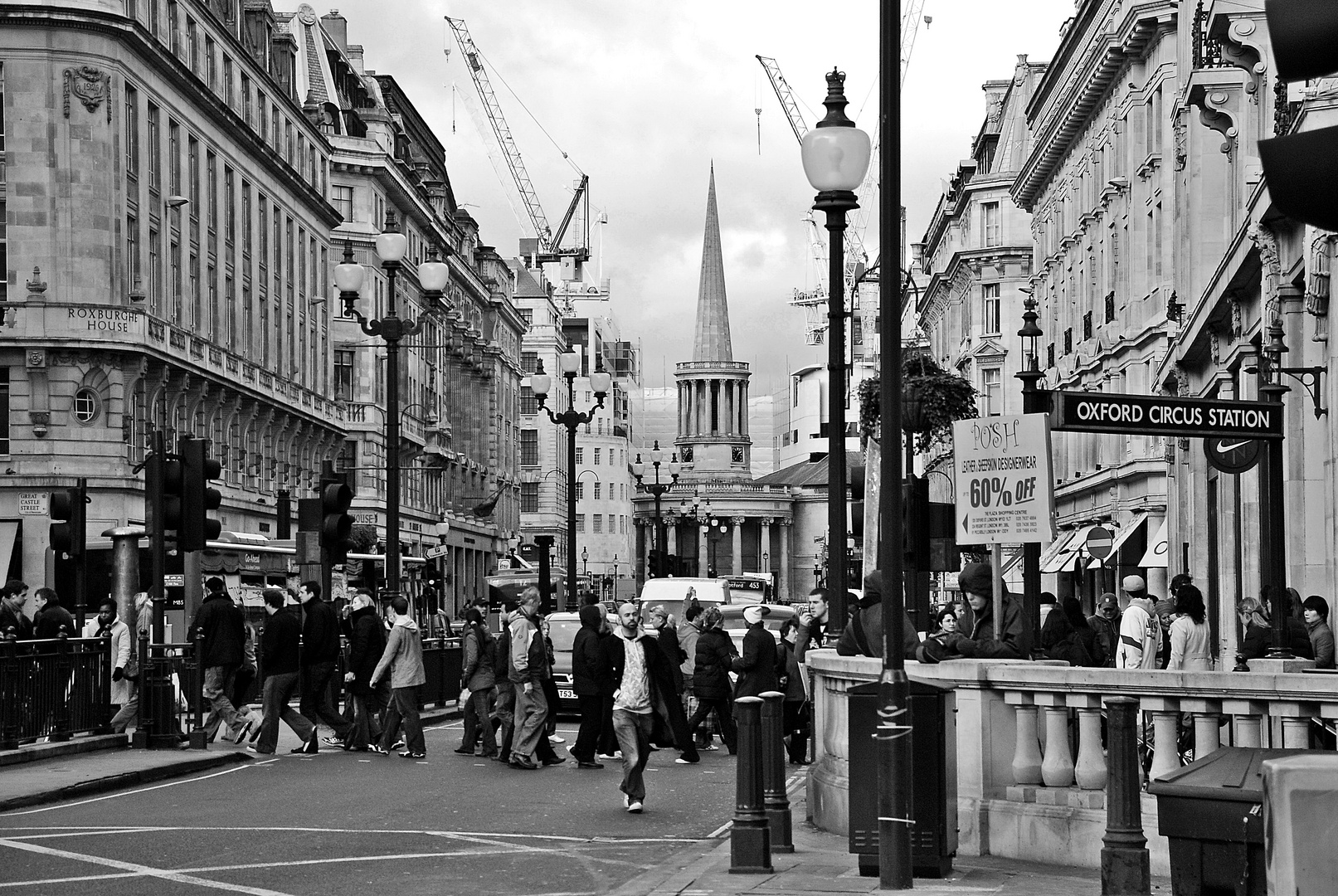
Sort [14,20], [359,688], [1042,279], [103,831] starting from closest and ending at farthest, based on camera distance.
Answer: [103,831]
[359,688]
[14,20]
[1042,279]

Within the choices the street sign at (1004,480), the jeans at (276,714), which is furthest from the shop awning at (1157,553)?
the street sign at (1004,480)

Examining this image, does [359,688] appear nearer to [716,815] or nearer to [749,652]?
[749,652]

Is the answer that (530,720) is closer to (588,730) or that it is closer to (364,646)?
(588,730)

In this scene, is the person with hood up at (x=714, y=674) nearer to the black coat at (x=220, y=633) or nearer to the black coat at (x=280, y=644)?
the black coat at (x=280, y=644)

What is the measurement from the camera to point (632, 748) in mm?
16719

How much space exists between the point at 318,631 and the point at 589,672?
4101mm

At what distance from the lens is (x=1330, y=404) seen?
2200 cm

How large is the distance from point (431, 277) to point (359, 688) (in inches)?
264

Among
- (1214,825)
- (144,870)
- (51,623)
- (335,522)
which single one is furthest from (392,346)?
(1214,825)

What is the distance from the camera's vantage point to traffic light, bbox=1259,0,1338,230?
12.7 feet

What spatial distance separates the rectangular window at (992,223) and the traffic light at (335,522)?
223ft

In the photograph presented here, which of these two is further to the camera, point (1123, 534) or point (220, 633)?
point (1123, 534)

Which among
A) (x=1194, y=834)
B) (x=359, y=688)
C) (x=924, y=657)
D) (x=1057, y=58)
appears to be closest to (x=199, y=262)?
(x=1057, y=58)

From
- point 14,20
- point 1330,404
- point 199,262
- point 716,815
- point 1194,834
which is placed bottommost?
point 716,815
